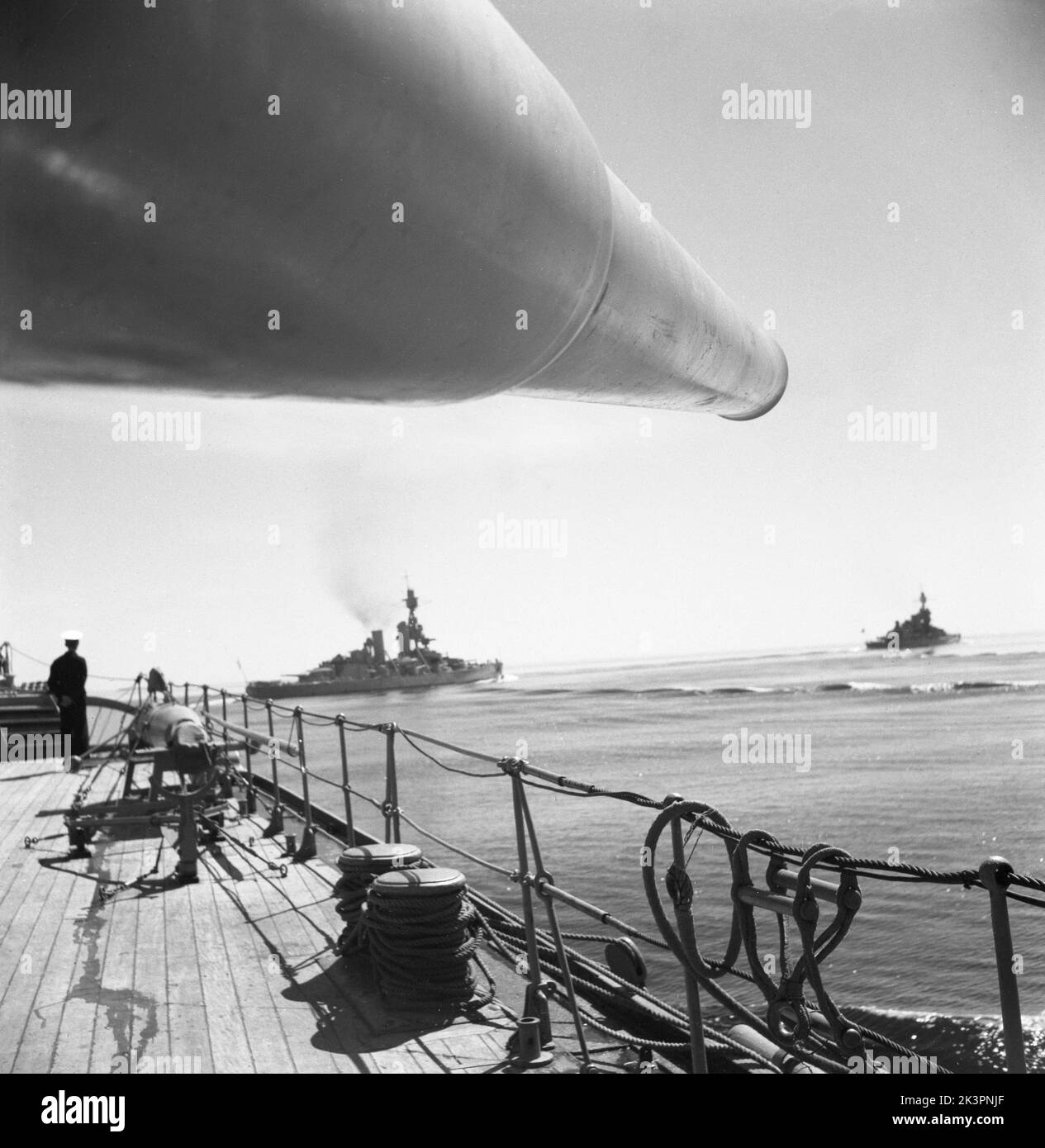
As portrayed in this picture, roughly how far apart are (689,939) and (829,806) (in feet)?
66.9

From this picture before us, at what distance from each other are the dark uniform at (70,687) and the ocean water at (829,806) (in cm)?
540

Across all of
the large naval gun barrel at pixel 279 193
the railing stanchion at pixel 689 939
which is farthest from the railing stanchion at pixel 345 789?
the large naval gun barrel at pixel 279 193

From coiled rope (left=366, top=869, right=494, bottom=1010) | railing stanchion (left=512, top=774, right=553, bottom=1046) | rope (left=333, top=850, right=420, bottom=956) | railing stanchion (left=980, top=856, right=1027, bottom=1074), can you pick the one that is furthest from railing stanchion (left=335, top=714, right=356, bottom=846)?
railing stanchion (left=980, top=856, right=1027, bottom=1074)

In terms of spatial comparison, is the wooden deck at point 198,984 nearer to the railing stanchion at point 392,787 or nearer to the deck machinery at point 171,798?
the deck machinery at point 171,798

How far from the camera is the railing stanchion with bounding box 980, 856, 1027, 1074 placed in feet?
5.50

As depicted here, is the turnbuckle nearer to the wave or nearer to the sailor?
the sailor

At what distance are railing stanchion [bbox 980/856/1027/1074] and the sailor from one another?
29.3 feet

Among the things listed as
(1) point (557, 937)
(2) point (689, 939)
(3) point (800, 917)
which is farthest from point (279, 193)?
(1) point (557, 937)

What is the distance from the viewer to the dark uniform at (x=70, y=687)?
962cm

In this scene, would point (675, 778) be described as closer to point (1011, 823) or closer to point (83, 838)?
point (1011, 823)

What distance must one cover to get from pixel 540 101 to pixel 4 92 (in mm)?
315

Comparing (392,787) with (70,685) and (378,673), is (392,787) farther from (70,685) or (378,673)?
(378,673)
